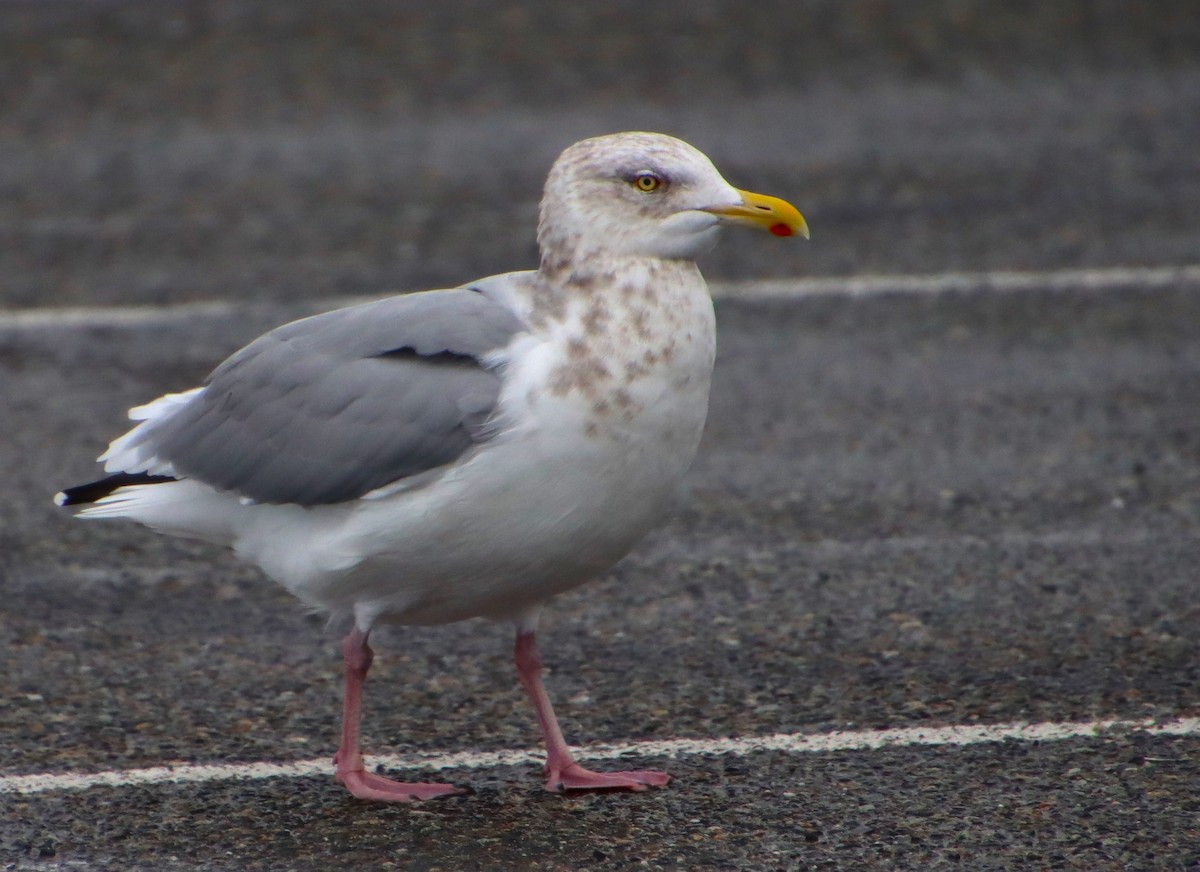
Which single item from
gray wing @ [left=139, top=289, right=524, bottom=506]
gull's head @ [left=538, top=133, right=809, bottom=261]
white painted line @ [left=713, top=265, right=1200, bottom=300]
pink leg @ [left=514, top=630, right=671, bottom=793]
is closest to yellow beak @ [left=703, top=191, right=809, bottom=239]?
gull's head @ [left=538, top=133, right=809, bottom=261]

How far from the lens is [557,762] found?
14.2 ft

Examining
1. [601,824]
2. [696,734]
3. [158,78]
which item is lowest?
[601,824]

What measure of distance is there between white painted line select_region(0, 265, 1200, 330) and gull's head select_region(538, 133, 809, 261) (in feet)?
12.5

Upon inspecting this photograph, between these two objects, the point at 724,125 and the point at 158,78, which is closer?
the point at 724,125

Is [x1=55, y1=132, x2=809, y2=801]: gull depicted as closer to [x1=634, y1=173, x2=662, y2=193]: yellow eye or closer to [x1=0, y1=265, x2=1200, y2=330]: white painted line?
[x1=634, y1=173, x2=662, y2=193]: yellow eye

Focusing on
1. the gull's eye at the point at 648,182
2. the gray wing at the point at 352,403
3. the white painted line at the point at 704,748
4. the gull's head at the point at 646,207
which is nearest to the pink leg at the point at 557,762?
the white painted line at the point at 704,748

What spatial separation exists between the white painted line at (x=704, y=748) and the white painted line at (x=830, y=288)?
368 cm

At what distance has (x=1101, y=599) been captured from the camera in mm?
5340

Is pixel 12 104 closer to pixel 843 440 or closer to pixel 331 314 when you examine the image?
pixel 843 440

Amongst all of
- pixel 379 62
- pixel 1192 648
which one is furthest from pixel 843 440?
pixel 379 62

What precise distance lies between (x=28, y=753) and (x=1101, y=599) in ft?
9.91

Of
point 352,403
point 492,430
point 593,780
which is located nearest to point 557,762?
point 593,780

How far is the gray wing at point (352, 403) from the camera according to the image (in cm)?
405

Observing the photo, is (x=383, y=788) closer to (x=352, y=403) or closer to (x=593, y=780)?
(x=593, y=780)
